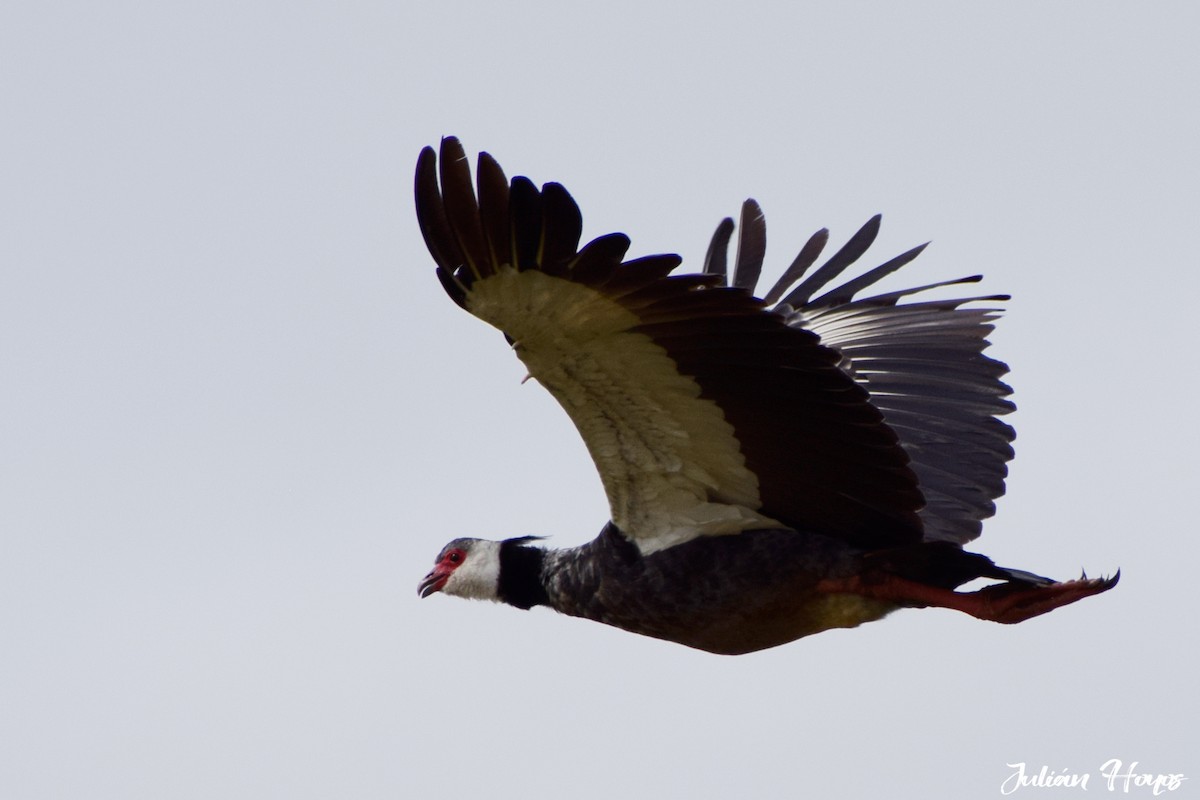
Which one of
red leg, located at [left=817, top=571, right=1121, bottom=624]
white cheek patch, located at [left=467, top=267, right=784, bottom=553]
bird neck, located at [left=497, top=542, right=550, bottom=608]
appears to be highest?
white cheek patch, located at [left=467, top=267, right=784, bottom=553]

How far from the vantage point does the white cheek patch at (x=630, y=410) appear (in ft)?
17.7

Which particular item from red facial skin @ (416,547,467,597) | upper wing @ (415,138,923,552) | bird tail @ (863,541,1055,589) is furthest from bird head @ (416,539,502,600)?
bird tail @ (863,541,1055,589)

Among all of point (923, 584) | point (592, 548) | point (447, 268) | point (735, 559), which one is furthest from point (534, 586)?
point (447, 268)

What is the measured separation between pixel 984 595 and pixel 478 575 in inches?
82.2

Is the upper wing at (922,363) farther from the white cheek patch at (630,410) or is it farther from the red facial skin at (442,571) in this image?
the red facial skin at (442,571)

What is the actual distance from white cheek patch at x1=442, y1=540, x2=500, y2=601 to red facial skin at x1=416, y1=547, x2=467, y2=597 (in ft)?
0.08

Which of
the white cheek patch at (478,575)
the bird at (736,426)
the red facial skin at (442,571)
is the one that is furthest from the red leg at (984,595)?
the red facial skin at (442,571)

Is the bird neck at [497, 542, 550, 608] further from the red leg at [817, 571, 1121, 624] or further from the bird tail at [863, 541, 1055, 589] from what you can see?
the bird tail at [863, 541, 1055, 589]

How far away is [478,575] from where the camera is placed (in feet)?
24.1

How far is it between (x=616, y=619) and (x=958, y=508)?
1.44 metres

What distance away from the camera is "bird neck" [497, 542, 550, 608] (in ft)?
23.2

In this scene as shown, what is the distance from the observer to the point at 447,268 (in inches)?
209

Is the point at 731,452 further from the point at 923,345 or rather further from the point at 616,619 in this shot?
the point at 923,345

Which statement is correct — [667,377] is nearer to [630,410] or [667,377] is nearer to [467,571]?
[630,410]
